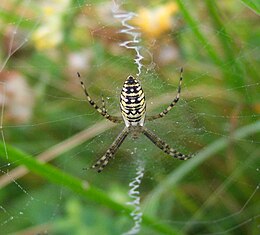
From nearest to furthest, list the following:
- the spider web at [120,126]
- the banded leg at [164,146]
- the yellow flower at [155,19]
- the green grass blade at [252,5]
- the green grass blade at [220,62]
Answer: the green grass blade at [252,5]
the green grass blade at [220,62]
the spider web at [120,126]
the banded leg at [164,146]
the yellow flower at [155,19]

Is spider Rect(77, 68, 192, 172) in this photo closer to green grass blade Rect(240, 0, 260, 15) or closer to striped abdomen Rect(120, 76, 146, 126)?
striped abdomen Rect(120, 76, 146, 126)

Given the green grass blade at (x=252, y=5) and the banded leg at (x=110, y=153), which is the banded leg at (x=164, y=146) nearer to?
the banded leg at (x=110, y=153)

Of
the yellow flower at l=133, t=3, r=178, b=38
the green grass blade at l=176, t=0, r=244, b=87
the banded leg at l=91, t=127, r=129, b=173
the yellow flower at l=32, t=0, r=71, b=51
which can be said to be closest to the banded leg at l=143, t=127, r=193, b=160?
the banded leg at l=91, t=127, r=129, b=173

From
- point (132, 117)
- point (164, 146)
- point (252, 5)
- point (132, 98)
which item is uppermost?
point (252, 5)

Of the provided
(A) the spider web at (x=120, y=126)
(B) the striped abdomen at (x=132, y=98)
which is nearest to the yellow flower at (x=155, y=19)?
(A) the spider web at (x=120, y=126)

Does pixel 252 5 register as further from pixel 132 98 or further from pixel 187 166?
pixel 187 166

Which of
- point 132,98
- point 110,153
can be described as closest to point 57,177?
point 132,98

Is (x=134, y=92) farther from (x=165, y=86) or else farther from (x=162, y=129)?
(x=162, y=129)
